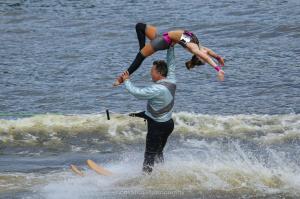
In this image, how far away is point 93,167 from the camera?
490 inches

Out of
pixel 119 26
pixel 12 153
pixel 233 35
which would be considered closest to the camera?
pixel 12 153

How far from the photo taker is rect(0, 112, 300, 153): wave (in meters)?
15.4

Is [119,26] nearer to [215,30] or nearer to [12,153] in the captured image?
[215,30]

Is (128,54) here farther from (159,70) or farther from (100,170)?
(159,70)

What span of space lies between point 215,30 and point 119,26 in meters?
3.78

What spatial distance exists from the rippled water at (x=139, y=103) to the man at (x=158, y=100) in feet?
1.87

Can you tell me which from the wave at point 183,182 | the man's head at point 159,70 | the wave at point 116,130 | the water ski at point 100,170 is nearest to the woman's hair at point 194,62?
the man's head at point 159,70

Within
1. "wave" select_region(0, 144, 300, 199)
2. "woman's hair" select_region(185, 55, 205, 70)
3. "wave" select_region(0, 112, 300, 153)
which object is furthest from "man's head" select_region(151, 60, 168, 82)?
"wave" select_region(0, 112, 300, 153)

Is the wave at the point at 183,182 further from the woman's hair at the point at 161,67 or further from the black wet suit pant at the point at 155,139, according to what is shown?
the woman's hair at the point at 161,67

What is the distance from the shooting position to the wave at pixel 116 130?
15.4 metres

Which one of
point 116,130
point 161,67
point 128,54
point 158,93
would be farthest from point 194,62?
point 128,54

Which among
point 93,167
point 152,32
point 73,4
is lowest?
point 73,4

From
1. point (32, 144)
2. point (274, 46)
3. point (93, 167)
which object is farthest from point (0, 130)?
point (274, 46)

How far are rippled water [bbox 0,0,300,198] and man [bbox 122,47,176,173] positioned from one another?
1.87ft
